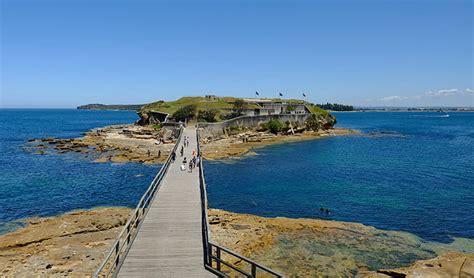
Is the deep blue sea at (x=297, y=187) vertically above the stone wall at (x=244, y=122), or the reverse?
the stone wall at (x=244, y=122)

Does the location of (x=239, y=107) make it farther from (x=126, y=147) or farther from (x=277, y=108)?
(x=126, y=147)

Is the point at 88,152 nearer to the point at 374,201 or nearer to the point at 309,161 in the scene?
the point at 309,161

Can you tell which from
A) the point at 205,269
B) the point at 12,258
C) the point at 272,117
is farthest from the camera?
the point at 272,117

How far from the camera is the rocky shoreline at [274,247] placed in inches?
657

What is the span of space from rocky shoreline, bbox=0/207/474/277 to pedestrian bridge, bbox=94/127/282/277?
6.41 ft

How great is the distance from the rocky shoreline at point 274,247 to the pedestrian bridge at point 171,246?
6.41 feet

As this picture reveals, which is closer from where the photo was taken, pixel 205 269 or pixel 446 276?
pixel 205 269

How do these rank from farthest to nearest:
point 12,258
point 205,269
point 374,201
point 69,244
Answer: point 374,201, point 69,244, point 12,258, point 205,269

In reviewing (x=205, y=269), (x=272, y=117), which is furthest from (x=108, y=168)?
(x=272, y=117)

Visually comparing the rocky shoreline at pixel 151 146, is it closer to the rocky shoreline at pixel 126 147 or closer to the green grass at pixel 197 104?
the rocky shoreline at pixel 126 147

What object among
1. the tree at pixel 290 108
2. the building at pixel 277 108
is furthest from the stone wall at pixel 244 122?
the tree at pixel 290 108

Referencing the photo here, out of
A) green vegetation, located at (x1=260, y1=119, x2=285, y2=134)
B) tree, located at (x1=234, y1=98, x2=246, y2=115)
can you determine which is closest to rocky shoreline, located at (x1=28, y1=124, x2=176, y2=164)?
tree, located at (x1=234, y1=98, x2=246, y2=115)

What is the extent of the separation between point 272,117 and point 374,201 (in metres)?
51.3

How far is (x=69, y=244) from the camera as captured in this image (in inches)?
761
